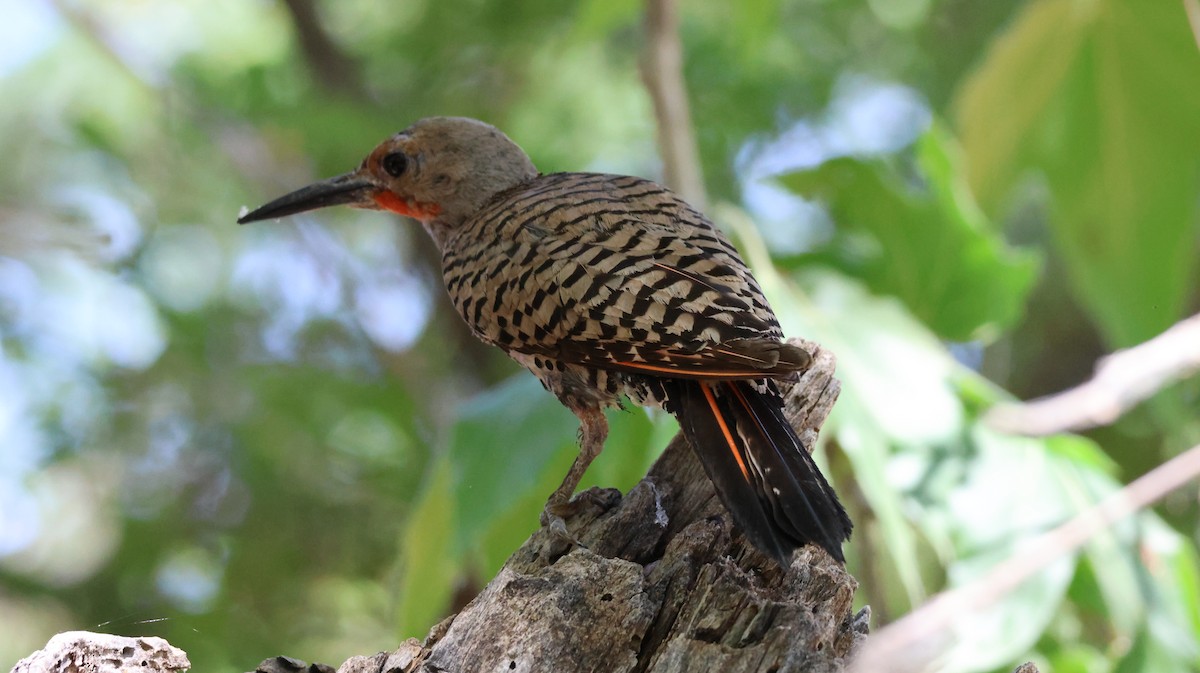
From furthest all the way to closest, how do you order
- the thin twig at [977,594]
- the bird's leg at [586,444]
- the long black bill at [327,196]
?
the long black bill at [327,196] < the bird's leg at [586,444] < the thin twig at [977,594]

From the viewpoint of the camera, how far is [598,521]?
2.34m

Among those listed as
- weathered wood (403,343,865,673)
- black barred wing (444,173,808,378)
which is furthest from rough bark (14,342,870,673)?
black barred wing (444,173,808,378)

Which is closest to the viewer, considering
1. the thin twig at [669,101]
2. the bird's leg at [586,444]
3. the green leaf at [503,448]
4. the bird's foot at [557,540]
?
the bird's foot at [557,540]

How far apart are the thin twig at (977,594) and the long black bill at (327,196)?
212cm

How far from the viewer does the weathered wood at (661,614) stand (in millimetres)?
1838

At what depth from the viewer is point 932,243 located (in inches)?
177

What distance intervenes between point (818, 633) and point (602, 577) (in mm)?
400

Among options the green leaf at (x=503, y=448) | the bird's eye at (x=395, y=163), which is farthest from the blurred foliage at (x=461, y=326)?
the bird's eye at (x=395, y=163)

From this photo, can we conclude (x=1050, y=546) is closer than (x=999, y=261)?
Yes

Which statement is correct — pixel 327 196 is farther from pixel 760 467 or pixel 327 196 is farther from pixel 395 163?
pixel 760 467

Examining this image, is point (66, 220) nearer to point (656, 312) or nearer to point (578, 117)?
point (656, 312)

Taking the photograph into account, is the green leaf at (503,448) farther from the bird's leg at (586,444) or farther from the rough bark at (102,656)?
the rough bark at (102,656)

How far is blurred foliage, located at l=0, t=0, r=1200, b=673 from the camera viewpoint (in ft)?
12.0

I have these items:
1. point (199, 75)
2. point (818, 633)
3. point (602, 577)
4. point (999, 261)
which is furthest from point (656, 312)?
point (199, 75)
